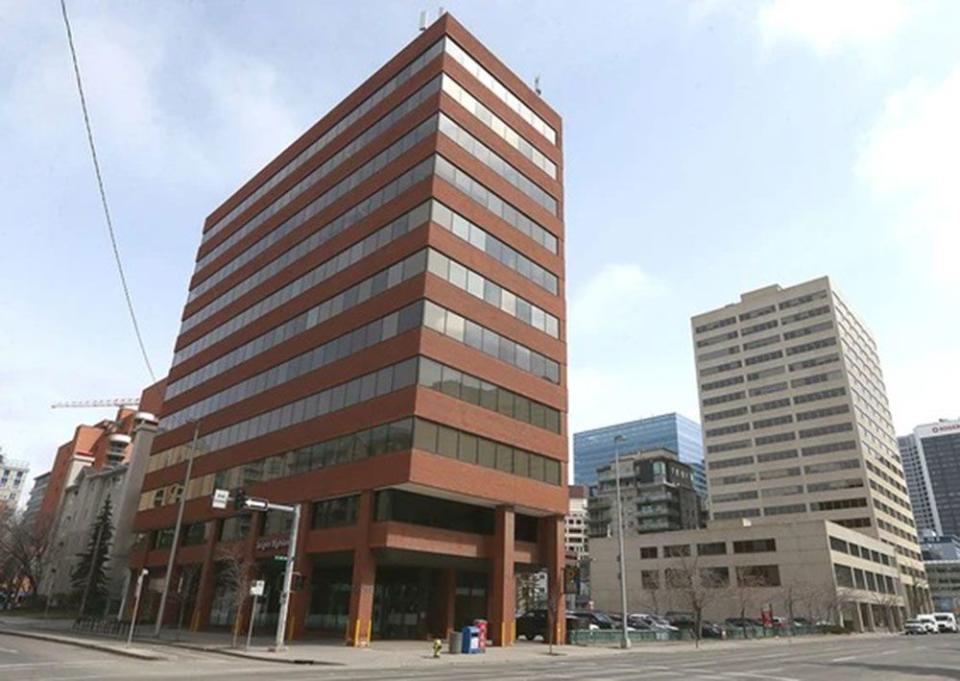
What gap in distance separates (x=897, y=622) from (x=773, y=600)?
36.8 metres

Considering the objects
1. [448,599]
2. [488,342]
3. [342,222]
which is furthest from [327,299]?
[448,599]

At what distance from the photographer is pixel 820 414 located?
393 ft

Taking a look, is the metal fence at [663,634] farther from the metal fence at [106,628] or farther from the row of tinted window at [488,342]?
the metal fence at [106,628]

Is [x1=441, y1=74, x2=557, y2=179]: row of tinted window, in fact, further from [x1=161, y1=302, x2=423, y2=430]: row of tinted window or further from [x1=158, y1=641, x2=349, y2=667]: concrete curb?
[x1=158, y1=641, x2=349, y2=667]: concrete curb

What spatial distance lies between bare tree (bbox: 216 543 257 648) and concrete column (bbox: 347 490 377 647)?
7.57m

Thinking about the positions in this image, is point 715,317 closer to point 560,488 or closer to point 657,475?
point 657,475

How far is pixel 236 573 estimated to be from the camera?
42.7 metres

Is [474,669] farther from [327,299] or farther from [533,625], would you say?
[327,299]

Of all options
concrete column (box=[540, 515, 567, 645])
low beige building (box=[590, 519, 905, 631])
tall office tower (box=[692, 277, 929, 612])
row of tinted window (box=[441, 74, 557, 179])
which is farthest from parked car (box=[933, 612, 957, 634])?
row of tinted window (box=[441, 74, 557, 179])

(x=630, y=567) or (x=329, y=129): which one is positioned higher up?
(x=329, y=129)

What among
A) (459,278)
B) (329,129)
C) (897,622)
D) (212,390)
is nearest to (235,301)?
(212,390)

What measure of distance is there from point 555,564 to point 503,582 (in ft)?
16.5

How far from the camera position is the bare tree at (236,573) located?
3943 cm

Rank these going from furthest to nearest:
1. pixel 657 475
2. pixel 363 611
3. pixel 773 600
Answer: pixel 657 475 → pixel 773 600 → pixel 363 611
